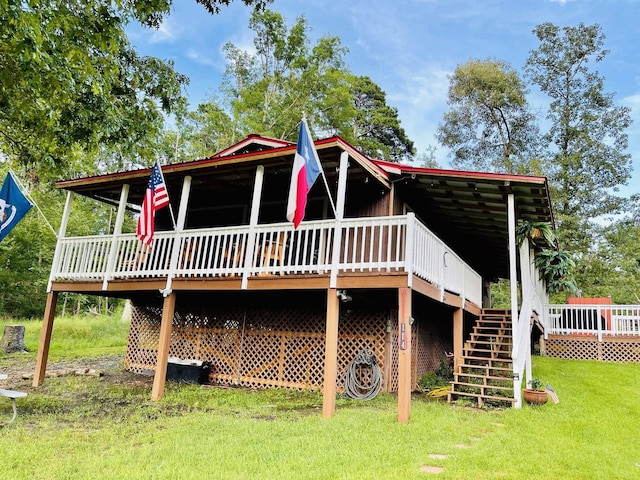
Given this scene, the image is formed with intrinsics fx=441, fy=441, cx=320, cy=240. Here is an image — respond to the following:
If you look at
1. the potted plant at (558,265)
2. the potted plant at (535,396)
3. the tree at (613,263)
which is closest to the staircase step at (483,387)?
the potted plant at (535,396)

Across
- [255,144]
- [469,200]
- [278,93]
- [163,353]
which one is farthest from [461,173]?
[278,93]

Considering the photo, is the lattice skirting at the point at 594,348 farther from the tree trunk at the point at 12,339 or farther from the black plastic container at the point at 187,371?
the tree trunk at the point at 12,339

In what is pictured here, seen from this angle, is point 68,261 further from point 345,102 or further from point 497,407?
point 345,102

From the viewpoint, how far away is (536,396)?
25.8 ft

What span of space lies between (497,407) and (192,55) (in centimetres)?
3110

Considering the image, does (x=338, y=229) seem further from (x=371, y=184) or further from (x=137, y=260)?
(x=137, y=260)

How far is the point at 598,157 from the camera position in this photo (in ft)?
86.4

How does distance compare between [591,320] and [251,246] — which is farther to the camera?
[591,320]

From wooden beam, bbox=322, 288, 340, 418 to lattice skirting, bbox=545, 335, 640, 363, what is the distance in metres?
11.6

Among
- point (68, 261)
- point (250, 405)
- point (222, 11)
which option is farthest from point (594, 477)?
point (68, 261)

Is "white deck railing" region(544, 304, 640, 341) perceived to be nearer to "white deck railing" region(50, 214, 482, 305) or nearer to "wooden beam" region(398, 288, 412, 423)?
"white deck railing" region(50, 214, 482, 305)

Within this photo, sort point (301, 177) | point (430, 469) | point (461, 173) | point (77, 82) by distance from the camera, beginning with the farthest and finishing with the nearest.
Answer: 1. point (461, 173)
2. point (77, 82)
3. point (301, 177)
4. point (430, 469)

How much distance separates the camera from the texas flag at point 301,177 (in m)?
6.56

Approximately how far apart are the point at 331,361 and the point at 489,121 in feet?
90.6
